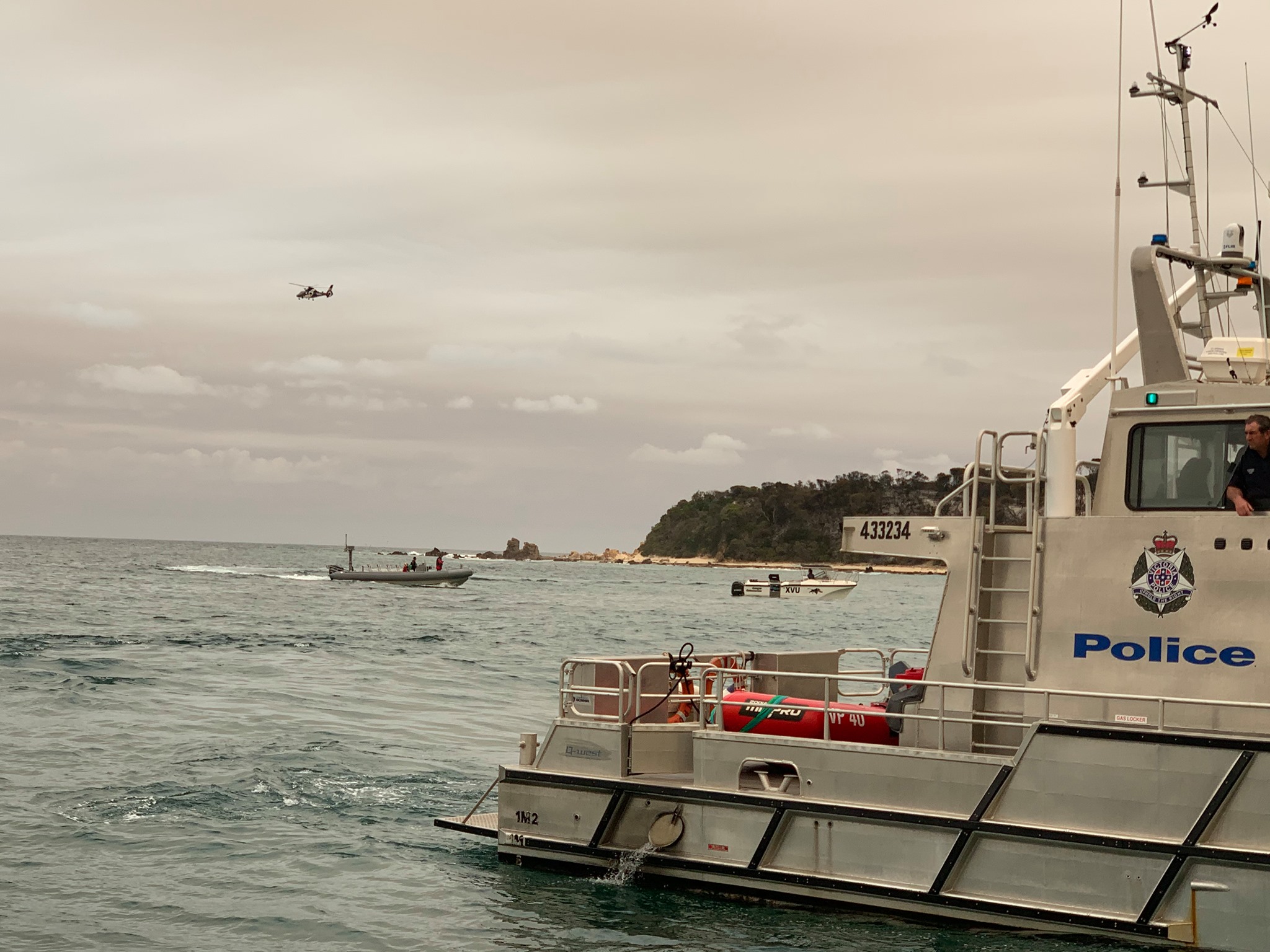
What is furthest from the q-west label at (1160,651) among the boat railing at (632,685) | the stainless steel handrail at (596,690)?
the stainless steel handrail at (596,690)

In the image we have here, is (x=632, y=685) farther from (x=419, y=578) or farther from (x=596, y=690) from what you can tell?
(x=419, y=578)

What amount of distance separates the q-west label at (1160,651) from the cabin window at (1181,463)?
0.98 meters

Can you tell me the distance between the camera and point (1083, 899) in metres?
9.29

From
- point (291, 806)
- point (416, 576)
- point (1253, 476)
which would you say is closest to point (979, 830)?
point (1253, 476)

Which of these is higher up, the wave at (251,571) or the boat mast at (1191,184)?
the boat mast at (1191,184)

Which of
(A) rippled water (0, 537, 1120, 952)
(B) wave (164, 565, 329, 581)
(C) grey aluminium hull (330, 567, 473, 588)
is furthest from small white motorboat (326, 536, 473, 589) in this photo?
(A) rippled water (0, 537, 1120, 952)

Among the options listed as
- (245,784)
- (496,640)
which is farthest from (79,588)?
(245,784)

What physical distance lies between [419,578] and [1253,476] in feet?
244

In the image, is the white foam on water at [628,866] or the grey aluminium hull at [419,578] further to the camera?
the grey aluminium hull at [419,578]

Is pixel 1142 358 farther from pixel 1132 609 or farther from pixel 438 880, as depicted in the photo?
pixel 438 880

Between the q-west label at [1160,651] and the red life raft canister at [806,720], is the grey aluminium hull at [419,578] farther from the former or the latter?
the q-west label at [1160,651]

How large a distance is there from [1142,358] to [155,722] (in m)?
16.7

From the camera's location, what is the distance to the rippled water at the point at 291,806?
1036cm

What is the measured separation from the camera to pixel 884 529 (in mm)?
10938
